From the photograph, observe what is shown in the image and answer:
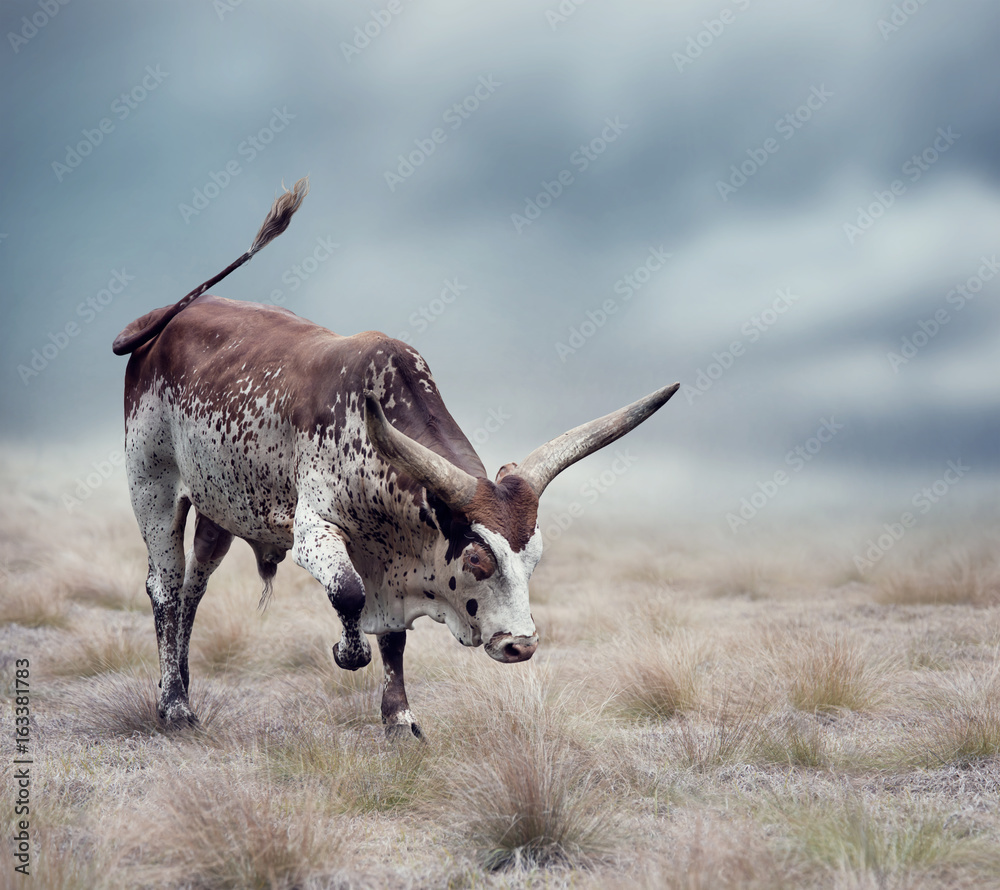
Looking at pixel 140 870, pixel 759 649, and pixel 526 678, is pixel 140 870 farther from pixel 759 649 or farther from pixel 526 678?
pixel 759 649

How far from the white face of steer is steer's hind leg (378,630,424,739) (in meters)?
1.04

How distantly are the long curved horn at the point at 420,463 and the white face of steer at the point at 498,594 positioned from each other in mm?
162

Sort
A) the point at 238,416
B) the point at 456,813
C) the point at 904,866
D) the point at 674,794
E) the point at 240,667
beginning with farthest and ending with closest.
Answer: the point at 240,667, the point at 238,416, the point at 674,794, the point at 456,813, the point at 904,866

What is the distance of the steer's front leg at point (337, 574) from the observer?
12.5 feet

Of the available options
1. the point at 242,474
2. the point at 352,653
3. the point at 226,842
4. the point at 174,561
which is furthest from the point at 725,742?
the point at 174,561

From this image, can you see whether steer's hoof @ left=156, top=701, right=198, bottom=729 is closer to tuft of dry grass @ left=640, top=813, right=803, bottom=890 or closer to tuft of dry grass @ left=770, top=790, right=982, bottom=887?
tuft of dry grass @ left=640, top=813, right=803, bottom=890

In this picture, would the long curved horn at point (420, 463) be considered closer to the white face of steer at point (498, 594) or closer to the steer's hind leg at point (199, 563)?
the white face of steer at point (498, 594)

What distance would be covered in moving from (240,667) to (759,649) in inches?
165

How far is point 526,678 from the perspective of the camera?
193 inches

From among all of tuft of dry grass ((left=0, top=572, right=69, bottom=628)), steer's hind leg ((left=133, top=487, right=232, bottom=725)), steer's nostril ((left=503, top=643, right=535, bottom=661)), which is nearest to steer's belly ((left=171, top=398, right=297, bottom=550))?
steer's hind leg ((left=133, top=487, right=232, bottom=725))

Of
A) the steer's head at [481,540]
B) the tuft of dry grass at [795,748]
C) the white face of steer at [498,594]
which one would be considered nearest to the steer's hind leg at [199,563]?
the steer's head at [481,540]

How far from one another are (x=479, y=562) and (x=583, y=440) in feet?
2.91

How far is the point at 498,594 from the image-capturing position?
3619 mm

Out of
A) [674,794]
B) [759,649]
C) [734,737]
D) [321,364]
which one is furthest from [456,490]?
[759,649]
